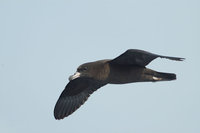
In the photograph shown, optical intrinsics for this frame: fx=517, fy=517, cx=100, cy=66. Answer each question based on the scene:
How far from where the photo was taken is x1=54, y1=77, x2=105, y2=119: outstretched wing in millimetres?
13047

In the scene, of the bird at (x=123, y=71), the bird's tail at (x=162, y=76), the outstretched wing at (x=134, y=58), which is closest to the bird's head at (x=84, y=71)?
the bird at (x=123, y=71)

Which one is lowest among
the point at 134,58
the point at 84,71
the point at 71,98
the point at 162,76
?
the point at 71,98

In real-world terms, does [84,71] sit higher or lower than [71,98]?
higher

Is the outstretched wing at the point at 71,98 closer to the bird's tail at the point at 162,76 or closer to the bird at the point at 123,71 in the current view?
the bird at the point at 123,71

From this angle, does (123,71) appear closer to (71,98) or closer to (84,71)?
(84,71)

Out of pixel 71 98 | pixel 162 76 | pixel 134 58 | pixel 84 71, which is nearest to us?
pixel 134 58

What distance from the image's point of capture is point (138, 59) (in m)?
11.5

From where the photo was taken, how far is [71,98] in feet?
43.3

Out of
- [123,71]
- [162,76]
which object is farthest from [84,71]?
[162,76]

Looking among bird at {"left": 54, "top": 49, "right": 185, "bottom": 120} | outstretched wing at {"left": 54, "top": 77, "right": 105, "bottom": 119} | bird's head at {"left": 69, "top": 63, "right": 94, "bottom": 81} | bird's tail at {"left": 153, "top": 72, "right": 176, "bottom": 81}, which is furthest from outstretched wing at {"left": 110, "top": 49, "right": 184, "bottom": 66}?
outstretched wing at {"left": 54, "top": 77, "right": 105, "bottom": 119}

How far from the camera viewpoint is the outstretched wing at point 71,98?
13047mm

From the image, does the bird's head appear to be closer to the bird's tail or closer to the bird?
the bird

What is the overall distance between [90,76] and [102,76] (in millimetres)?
335

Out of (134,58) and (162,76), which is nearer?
(134,58)
